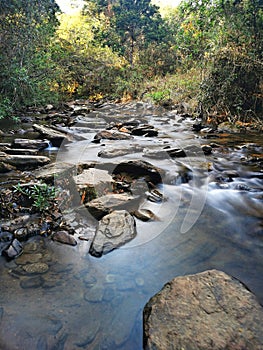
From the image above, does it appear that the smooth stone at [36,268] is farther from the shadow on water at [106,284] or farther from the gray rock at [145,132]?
the gray rock at [145,132]

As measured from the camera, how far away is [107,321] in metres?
1.60

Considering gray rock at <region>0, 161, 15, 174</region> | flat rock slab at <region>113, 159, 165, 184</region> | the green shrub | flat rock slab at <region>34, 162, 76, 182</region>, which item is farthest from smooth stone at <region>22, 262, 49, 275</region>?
the green shrub

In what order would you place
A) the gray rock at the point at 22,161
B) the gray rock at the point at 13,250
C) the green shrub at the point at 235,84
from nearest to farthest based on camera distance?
the gray rock at the point at 13,250
the gray rock at the point at 22,161
the green shrub at the point at 235,84

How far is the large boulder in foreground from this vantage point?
1.30 m

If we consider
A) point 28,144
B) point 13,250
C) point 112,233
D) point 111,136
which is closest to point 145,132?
point 111,136

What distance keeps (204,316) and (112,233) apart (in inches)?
43.6

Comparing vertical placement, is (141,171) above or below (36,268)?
above

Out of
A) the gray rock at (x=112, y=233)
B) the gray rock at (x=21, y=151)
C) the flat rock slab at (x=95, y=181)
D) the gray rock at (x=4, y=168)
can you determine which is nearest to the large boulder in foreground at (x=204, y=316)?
the gray rock at (x=112, y=233)

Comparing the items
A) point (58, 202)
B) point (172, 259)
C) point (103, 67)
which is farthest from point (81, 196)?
point (103, 67)

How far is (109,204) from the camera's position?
9.27 feet

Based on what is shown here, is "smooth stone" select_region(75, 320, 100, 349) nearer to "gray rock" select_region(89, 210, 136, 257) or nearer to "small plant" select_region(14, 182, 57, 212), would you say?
"gray rock" select_region(89, 210, 136, 257)

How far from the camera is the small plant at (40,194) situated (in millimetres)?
2686

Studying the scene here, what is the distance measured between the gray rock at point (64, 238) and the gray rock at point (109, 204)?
43 centimetres

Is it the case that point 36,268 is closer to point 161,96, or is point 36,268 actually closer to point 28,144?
point 28,144
